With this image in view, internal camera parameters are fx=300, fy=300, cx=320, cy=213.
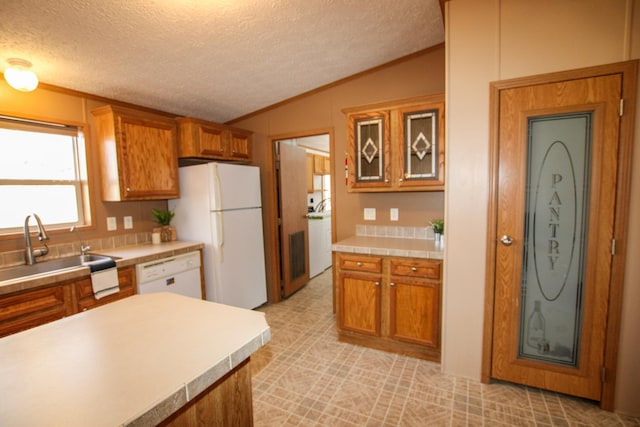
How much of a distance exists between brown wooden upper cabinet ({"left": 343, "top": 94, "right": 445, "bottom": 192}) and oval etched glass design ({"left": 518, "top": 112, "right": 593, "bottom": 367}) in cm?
68

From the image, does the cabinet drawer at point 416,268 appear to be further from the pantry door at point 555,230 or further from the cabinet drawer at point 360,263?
the pantry door at point 555,230

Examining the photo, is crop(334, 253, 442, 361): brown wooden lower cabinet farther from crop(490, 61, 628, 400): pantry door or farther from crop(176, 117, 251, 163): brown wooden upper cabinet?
crop(176, 117, 251, 163): brown wooden upper cabinet

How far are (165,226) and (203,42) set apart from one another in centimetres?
190

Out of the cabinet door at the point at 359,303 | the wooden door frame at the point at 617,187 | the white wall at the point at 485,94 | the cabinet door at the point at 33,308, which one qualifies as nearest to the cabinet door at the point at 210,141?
the cabinet door at the point at 33,308

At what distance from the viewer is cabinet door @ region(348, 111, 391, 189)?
8.80 feet

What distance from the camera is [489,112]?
2.01 meters

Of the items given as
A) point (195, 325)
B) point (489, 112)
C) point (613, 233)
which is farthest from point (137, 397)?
point (613, 233)

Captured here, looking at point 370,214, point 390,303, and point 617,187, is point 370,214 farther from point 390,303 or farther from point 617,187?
point 617,187

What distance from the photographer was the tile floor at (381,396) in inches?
72.5

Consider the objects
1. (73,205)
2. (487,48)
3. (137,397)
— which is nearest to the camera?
(137,397)

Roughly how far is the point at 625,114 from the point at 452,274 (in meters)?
1.37

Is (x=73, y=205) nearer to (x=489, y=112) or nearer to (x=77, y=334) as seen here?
(x=77, y=334)

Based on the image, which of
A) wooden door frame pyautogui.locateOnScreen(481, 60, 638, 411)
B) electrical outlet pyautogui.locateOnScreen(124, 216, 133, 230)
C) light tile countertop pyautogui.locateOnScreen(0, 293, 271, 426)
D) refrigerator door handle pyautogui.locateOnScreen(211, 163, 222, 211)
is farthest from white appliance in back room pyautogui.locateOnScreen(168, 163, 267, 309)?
wooden door frame pyautogui.locateOnScreen(481, 60, 638, 411)

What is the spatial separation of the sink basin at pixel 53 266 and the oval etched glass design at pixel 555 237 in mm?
3015
